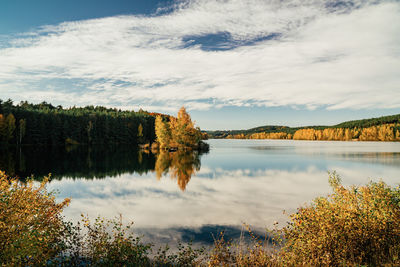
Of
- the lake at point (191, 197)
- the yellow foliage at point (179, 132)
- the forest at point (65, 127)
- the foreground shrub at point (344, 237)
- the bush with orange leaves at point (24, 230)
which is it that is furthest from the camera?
the forest at point (65, 127)

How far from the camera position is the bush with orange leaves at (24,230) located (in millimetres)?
7754

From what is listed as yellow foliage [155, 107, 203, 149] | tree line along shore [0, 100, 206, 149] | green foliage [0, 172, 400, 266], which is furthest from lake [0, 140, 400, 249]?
tree line along shore [0, 100, 206, 149]

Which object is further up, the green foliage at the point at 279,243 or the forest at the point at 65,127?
the forest at the point at 65,127

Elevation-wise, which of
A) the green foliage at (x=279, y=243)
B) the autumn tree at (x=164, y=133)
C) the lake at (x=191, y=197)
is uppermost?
the autumn tree at (x=164, y=133)

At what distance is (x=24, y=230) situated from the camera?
341 inches

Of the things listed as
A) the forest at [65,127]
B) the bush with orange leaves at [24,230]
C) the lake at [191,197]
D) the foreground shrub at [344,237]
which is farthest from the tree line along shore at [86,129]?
the foreground shrub at [344,237]

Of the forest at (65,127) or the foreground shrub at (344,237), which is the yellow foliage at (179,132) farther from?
the foreground shrub at (344,237)

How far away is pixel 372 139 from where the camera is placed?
6978 inches

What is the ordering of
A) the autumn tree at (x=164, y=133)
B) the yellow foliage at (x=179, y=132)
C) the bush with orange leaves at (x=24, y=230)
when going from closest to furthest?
the bush with orange leaves at (x=24, y=230)
the yellow foliage at (x=179, y=132)
the autumn tree at (x=164, y=133)

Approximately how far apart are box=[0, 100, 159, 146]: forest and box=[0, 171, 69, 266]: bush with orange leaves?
9750 cm

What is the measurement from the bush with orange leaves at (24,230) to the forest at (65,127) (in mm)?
97498

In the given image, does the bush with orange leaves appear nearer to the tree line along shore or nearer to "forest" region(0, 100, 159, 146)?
the tree line along shore

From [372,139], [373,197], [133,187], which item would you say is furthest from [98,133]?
[372,139]

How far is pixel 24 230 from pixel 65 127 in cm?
12136
